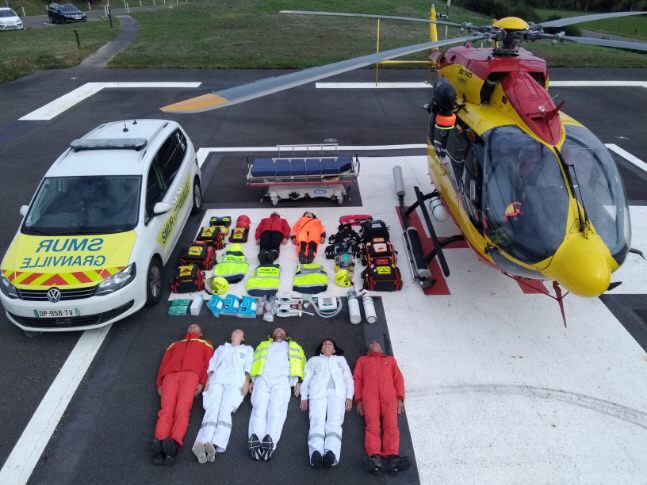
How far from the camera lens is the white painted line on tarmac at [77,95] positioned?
14984mm

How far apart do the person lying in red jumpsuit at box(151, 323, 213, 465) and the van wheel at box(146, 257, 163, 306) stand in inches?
43.0

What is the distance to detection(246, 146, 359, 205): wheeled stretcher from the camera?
31.0 ft

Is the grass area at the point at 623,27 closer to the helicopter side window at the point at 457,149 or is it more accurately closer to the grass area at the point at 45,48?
the grass area at the point at 45,48

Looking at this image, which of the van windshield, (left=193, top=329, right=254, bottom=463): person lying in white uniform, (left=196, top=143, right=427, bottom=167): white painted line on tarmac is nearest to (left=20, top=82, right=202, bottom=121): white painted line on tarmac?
(left=196, top=143, right=427, bottom=167): white painted line on tarmac

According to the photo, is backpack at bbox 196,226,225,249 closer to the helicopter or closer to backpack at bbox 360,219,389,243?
backpack at bbox 360,219,389,243

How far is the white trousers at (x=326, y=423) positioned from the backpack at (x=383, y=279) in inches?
91.6

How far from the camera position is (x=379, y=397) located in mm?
5234

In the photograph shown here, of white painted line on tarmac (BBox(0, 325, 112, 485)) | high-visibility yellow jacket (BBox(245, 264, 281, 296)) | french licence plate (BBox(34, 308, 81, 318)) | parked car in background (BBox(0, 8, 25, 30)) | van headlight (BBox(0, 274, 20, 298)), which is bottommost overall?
white painted line on tarmac (BBox(0, 325, 112, 485))

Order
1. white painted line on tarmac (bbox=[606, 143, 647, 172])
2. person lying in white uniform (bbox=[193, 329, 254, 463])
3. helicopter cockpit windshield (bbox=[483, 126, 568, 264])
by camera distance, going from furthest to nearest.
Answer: white painted line on tarmac (bbox=[606, 143, 647, 172])
helicopter cockpit windshield (bbox=[483, 126, 568, 264])
person lying in white uniform (bbox=[193, 329, 254, 463])

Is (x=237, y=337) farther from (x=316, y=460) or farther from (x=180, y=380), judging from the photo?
(x=316, y=460)

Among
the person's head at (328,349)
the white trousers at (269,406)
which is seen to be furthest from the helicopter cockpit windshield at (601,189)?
the white trousers at (269,406)

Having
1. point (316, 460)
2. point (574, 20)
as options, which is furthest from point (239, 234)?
point (574, 20)

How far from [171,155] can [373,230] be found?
390 centimetres

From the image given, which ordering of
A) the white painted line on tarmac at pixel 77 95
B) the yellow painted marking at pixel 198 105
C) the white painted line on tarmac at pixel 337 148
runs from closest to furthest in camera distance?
the yellow painted marking at pixel 198 105, the white painted line on tarmac at pixel 337 148, the white painted line on tarmac at pixel 77 95
